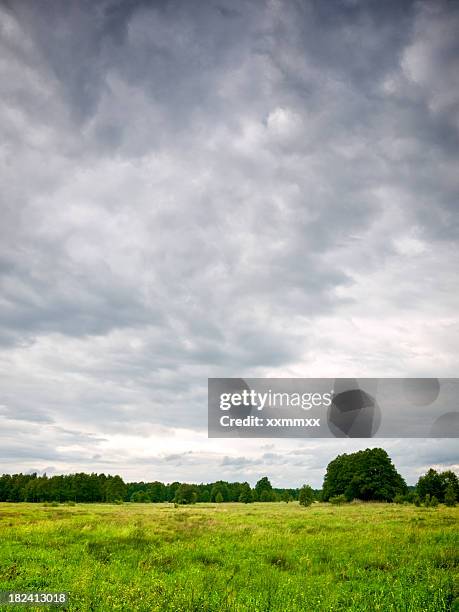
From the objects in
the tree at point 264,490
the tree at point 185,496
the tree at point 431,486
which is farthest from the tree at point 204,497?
the tree at point 431,486

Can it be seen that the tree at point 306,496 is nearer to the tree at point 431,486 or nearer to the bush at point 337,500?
the bush at point 337,500

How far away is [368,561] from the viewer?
14828 millimetres

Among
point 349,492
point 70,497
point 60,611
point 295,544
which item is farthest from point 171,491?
point 60,611

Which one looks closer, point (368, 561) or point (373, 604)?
point (373, 604)

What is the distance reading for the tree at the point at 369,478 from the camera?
65500mm

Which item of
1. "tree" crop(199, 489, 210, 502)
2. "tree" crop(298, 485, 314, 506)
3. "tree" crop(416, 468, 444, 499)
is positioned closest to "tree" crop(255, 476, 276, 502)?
"tree" crop(199, 489, 210, 502)

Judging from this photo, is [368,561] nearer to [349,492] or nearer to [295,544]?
[295,544]

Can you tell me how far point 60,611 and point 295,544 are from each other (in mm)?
11532

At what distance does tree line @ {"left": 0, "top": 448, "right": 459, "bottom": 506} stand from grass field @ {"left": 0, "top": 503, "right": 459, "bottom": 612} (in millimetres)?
40240

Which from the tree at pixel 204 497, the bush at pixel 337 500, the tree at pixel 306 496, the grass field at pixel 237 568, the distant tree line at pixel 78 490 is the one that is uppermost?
the grass field at pixel 237 568

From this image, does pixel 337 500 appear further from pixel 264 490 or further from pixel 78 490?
pixel 78 490

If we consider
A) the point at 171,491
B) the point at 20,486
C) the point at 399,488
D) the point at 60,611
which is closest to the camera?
the point at 60,611

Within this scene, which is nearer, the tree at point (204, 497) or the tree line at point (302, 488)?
the tree line at point (302, 488)

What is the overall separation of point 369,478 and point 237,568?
58.9 m
